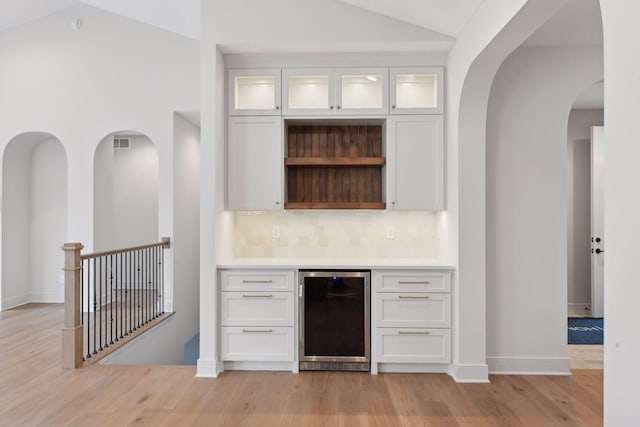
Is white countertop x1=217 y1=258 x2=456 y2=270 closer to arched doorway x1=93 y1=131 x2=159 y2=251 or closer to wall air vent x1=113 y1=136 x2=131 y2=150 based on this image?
arched doorway x1=93 y1=131 x2=159 y2=251

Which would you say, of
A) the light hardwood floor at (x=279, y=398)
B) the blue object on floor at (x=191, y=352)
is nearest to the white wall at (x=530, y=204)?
the light hardwood floor at (x=279, y=398)

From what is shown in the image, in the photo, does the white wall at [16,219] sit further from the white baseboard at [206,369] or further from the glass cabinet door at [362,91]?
the glass cabinet door at [362,91]

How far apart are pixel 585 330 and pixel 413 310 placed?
267 centimetres

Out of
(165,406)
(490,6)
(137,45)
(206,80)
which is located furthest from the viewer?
(137,45)

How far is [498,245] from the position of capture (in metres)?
3.33

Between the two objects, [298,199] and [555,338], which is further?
[298,199]

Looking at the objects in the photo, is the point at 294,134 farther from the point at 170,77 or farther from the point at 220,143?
the point at 170,77

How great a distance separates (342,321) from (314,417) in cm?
89

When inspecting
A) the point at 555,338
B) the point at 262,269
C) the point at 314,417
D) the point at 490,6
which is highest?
the point at 490,6

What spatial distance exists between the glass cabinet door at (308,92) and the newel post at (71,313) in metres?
2.27

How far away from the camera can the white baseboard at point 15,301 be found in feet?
18.0

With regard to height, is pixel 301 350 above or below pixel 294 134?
below

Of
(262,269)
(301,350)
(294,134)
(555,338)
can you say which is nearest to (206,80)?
(294,134)

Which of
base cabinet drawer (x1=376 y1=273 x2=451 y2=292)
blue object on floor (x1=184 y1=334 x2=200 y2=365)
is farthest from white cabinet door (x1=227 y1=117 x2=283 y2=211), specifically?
blue object on floor (x1=184 y1=334 x2=200 y2=365)
